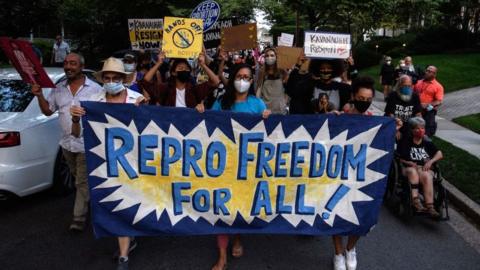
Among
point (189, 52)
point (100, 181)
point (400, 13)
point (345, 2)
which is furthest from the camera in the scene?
point (400, 13)

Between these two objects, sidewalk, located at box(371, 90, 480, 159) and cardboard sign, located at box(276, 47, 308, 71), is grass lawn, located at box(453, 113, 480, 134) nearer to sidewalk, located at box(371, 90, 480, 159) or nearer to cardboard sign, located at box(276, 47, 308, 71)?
sidewalk, located at box(371, 90, 480, 159)

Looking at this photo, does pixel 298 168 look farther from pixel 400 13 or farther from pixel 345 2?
pixel 400 13

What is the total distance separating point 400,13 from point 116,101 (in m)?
26.9

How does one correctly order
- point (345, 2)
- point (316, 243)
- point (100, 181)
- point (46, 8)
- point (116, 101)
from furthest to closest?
point (345, 2)
point (46, 8)
point (316, 243)
point (116, 101)
point (100, 181)

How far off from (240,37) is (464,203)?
3.83 meters

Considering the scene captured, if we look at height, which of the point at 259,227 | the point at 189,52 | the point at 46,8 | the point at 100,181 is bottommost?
the point at 259,227

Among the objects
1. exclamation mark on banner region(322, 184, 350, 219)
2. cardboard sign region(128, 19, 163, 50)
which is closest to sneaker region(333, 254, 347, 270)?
exclamation mark on banner region(322, 184, 350, 219)

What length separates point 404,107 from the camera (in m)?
6.48

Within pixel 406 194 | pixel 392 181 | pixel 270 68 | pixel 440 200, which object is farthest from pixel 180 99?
pixel 440 200

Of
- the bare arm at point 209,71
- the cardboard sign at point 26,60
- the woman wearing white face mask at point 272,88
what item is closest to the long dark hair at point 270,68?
the woman wearing white face mask at point 272,88

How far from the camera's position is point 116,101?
4.28 m

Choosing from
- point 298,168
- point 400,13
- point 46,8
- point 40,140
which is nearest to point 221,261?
point 298,168

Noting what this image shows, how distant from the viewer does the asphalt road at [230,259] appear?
433cm

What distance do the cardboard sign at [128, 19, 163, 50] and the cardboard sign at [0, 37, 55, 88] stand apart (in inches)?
178
